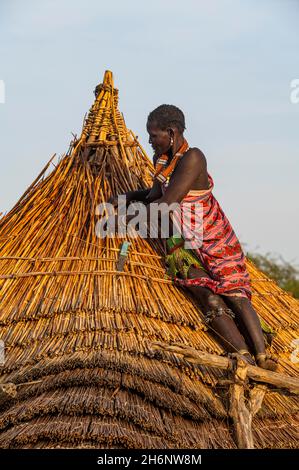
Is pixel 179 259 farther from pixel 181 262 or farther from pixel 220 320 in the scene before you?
pixel 220 320

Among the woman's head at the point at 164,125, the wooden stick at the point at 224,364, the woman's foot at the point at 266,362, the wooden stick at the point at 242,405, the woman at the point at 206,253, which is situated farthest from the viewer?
the woman's head at the point at 164,125

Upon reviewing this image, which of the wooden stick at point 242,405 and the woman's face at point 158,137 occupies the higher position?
the woman's face at point 158,137

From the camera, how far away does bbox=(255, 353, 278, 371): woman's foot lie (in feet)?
17.1

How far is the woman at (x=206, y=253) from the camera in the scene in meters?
5.36

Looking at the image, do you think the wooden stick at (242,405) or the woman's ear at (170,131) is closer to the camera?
the wooden stick at (242,405)

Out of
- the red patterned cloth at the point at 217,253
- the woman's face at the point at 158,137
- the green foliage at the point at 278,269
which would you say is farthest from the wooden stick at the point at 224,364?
the green foliage at the point at 278,269

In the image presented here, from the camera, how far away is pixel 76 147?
655cm

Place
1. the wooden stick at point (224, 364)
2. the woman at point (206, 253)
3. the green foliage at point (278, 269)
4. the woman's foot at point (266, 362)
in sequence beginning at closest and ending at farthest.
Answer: the wooden stick at point (224, 364), the woman's foot at point (266, 362), the woman at point (206, 253), the green foliage at point (278, 269)

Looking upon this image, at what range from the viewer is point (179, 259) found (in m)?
5.63

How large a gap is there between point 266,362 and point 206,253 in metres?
0.78

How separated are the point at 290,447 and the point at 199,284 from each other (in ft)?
3.70

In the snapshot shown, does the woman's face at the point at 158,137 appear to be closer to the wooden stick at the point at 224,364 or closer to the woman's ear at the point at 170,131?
the woman's ear at the point at 170,131

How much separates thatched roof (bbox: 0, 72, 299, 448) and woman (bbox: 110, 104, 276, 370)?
12 centimetres
